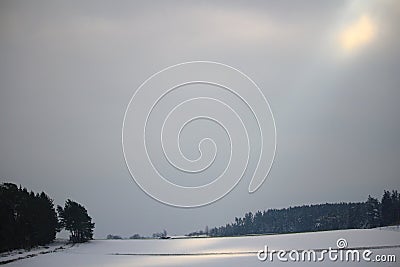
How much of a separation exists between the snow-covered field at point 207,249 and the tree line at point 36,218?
25 centimetres

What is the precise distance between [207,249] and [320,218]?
1.62m

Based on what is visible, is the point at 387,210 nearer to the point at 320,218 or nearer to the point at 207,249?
the point at 320,218

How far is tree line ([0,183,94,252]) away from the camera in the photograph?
27.8ft

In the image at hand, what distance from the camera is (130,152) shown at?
8648 millimetres

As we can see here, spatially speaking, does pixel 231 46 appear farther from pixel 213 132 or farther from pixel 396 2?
pixel 396 2

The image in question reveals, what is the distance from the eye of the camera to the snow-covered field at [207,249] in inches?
324

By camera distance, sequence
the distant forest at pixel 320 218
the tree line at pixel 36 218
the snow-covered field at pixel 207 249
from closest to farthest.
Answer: the snow-covered field at pixel 207 249 → the tree line at pixel 36 218 → the distant forest at pixel 320 218

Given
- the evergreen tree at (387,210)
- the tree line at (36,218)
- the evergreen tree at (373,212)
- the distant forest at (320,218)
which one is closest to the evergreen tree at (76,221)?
the tree line at (36,218)

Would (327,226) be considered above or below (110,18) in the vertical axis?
below

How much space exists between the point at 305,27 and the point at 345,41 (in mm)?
596

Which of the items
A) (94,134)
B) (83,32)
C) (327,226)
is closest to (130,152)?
(94,134)

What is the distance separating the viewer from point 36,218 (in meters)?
8.61

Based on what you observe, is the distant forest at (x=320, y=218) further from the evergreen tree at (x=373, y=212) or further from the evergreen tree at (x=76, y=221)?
the evergreen tree at (x=76, y=221)

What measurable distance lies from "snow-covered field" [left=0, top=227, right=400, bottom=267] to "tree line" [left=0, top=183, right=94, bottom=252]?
0.25 metres
